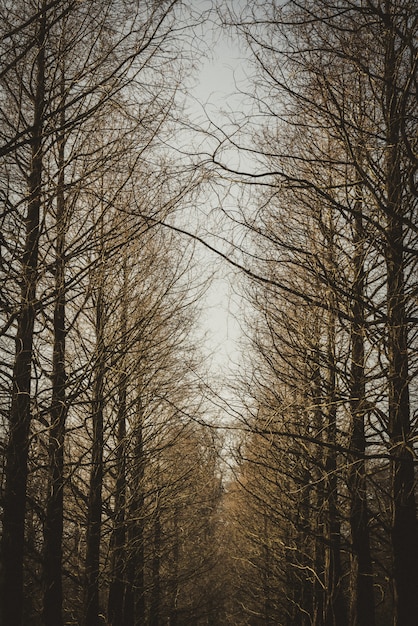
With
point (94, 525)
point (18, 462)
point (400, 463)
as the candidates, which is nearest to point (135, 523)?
point (94, 525)

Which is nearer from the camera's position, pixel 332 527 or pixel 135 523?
pixel 332 527

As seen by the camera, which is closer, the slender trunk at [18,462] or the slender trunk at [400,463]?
the slender trunk at [18,462]

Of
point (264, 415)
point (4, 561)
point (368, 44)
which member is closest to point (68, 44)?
point (368, 44)

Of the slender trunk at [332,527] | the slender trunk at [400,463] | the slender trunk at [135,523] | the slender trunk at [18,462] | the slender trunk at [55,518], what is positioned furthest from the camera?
the slender trunk at [135,523]

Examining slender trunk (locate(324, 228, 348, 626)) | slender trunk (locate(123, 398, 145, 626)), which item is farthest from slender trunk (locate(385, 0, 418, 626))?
slender trunk (locate(123, 398, 145, 626))

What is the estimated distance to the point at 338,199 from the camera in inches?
168

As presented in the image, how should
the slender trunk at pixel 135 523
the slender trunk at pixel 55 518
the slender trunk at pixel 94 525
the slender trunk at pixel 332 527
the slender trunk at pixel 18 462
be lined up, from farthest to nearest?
the slender trunk at pixel 135 523, the slender trunk at pixel 94 525, the slender trunk at pixel 332 527, the slender trunk at pixel 55 518, the slender trunk at pixel 18 462

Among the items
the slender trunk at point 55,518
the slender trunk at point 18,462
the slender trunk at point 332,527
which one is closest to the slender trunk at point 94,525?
the slender trunk at point 55,518

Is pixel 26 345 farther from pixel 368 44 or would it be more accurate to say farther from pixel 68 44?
pixel 368 44

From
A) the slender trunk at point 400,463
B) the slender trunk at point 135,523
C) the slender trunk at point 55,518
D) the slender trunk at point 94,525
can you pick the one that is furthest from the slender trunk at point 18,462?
the slender trunk at point 135,523

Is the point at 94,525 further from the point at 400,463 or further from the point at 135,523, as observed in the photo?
the point at 400,463

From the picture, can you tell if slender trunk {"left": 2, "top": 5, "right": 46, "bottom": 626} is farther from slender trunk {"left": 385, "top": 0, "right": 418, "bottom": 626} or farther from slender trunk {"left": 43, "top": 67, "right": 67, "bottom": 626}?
slender trunk {"left": 385, "top": 0, "right": 418, "bottom": 626}

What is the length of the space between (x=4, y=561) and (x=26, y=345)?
55.3 inches

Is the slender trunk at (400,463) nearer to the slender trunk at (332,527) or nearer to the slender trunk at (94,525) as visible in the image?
the slender trunk at (332,527)
